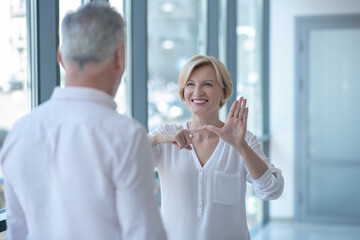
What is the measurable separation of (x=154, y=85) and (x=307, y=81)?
3.14 meters

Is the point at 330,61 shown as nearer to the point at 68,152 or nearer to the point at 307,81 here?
the point at 307,81

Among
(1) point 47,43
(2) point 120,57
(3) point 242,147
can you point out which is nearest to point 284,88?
(1) point 47,43

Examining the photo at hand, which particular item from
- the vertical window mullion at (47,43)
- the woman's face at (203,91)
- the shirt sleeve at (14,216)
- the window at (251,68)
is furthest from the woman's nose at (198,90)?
the window at (251,68)

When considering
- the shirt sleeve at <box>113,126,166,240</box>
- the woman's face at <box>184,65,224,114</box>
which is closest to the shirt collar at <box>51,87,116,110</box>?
the shirt sleeve at <box>113,126,166,240</box>

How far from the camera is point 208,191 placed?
1.97 m

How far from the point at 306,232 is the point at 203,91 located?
14.4 ft

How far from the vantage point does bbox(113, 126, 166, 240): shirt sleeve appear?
1.18 m

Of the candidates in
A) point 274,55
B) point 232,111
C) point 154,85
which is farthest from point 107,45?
point 274,55

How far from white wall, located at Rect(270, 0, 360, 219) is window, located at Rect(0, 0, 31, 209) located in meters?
4.65

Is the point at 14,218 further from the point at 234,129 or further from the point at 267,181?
the point at 267,181

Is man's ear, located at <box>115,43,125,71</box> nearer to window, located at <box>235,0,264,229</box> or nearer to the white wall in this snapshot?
window, located at <box>235,0,264,229</box>

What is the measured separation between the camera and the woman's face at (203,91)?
7.00 feet

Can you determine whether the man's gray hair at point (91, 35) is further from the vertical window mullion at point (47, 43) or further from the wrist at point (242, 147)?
the vertical window mullion at point (47, 43)

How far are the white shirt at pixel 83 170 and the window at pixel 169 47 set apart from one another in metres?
2.45
